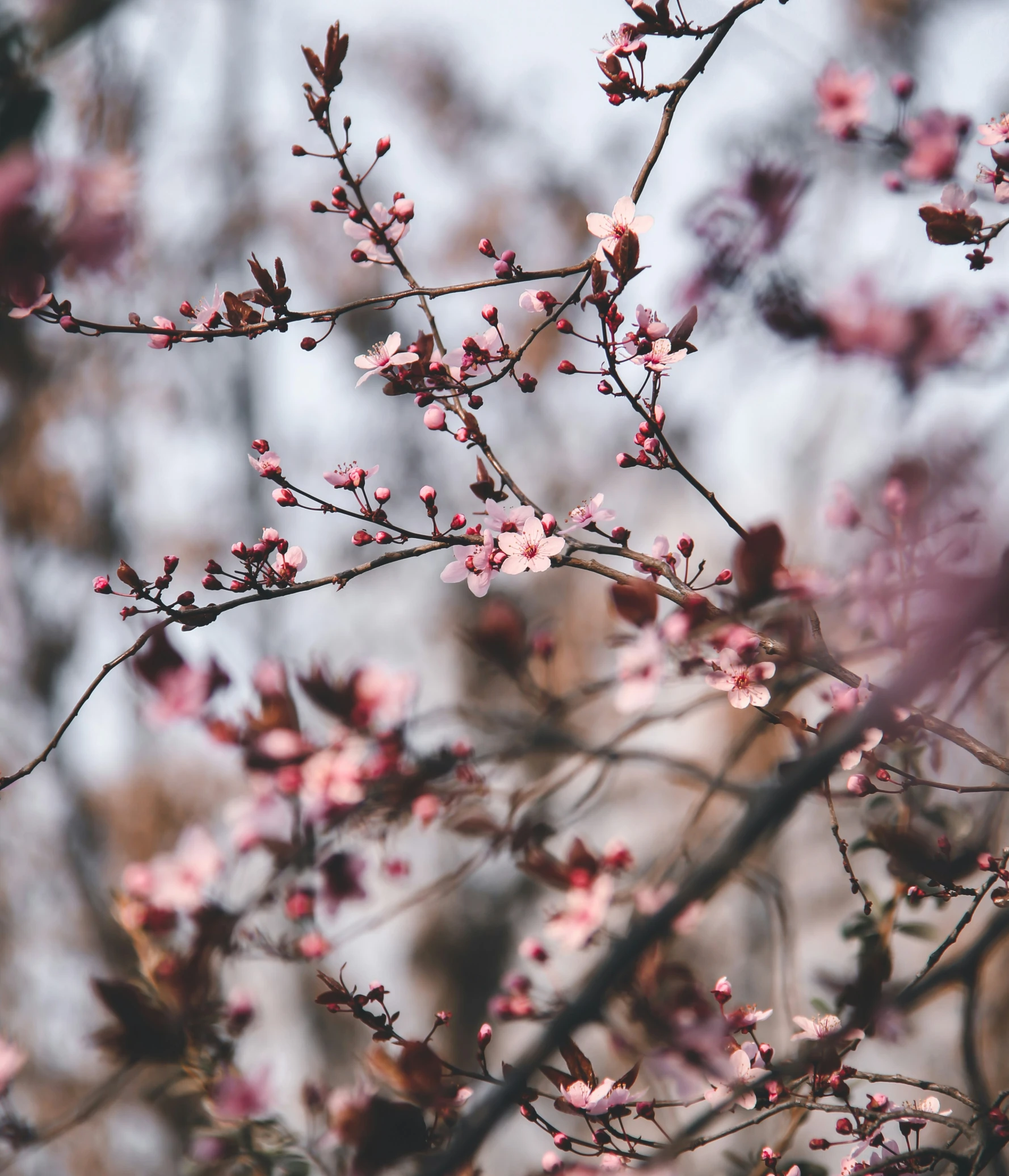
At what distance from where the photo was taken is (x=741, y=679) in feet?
3.30

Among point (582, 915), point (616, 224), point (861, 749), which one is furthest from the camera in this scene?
point (616, 224)

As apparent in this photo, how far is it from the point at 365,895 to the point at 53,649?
16.9 feet

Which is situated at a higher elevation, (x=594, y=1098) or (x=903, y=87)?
(x=903, y=87)

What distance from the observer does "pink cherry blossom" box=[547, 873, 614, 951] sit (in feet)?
2.63

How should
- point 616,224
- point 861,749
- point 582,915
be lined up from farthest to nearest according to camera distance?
point 616,224 < point 861,749 < point 582,915

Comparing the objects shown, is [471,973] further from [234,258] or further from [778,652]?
[778,652]

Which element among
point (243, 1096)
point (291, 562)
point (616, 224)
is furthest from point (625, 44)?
point (243, 1096)

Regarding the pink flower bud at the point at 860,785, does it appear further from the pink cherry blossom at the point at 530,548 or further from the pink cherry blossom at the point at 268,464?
the pink cherry blossom at the point at 268,464

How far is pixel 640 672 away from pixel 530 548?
290 millimetres

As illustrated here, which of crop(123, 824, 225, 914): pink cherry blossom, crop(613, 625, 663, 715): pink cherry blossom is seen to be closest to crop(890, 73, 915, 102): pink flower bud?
crop(613, 625, 663, 715): pink cherry blossom

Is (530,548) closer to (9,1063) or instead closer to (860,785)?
(860,785)

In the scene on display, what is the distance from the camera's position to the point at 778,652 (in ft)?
3.08

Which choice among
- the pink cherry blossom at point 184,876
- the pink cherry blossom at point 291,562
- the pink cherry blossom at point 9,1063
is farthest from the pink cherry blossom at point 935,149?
the pink cherry blossom at point 9,1063

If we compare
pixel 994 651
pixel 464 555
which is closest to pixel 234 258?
pixel 464 555
